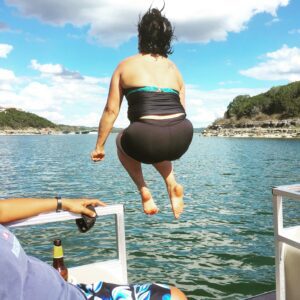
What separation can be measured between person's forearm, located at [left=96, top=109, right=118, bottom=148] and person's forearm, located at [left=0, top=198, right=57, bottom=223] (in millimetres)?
685

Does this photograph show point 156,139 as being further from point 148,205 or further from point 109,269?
point 109,269

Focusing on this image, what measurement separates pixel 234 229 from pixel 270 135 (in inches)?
5152

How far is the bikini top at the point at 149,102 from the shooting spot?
120 inches

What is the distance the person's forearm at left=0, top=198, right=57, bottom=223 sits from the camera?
→ 7.93 feet

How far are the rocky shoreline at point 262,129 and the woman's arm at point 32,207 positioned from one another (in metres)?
137

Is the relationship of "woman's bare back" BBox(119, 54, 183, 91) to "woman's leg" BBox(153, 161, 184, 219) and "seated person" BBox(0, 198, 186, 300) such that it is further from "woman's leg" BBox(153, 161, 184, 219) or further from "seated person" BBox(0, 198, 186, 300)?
"seated person" BBox(0, 198, 186, 300)

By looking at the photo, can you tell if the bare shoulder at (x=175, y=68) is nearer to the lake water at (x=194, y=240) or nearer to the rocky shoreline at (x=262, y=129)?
the lake water at (x=194, y=240)

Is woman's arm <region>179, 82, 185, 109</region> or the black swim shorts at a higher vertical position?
woman's arm <region>179, 82, 185, 109</region>

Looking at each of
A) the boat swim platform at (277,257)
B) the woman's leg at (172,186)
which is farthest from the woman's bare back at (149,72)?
the boat swim platform at (277,257)

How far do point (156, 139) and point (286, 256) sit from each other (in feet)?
4.41

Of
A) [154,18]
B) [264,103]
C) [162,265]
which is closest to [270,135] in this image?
[264,103]

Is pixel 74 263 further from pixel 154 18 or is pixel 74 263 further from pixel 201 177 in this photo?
pixel 201 177

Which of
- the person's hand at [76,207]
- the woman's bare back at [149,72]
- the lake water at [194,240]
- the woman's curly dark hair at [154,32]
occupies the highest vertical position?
the woman's curly dark hair at [154,32]

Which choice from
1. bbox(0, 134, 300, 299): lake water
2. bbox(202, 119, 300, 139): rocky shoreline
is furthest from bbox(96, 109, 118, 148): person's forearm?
bbox(202, 119, 300, 139): rocky shoreline
